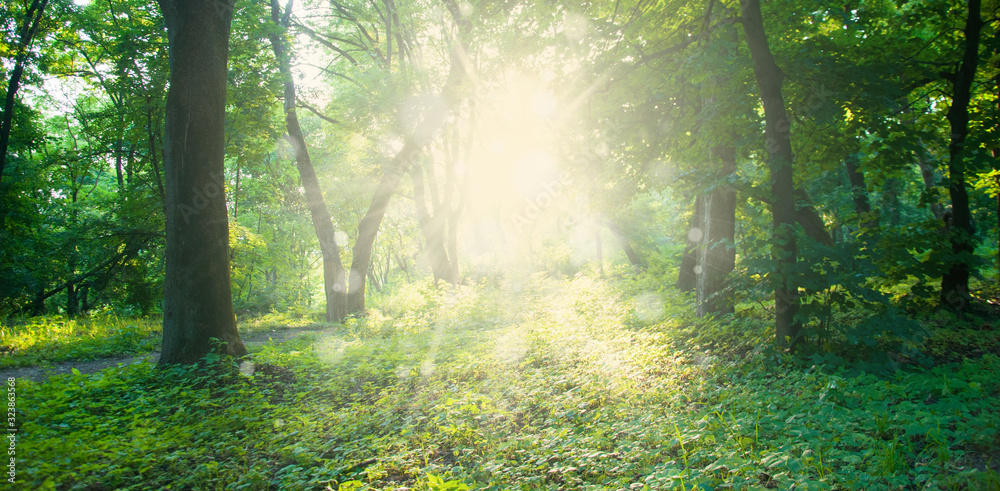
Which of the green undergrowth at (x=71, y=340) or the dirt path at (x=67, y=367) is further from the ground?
the green undergrowth at (x=71, y=340)

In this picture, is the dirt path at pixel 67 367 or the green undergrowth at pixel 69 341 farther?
the green undergrowth at pixel 69 341

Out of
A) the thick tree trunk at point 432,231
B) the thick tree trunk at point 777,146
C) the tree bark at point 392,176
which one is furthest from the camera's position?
the thick tree trunk at point 432,231

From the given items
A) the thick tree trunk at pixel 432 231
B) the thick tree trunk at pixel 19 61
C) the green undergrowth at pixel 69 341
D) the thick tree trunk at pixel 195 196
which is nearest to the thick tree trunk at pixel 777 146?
the thick tree trunk at pixel 195 196

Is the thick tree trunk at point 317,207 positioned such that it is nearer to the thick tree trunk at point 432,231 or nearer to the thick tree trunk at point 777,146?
the thick tree trunk at point 432,231

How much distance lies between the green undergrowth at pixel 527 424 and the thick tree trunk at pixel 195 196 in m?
0.65

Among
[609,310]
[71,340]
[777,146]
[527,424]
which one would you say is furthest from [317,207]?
[777,146]

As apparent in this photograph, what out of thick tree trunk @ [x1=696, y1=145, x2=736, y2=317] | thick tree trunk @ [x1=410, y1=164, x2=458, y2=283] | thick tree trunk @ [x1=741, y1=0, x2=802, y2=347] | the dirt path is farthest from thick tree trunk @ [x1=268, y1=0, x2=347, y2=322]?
thick tree trunk @ [x1=741, y1=0, x2=802, y2=347]

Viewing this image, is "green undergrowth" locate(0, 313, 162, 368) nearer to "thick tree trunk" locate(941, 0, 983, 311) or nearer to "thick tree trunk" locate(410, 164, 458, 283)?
"thick tree trunk" locate(410, 164, 458, 283)

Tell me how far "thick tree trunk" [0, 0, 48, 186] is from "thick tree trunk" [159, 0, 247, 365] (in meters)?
10.5

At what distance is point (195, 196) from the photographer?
6.81 m

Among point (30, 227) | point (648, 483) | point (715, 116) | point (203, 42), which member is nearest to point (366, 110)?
point (203, 42)

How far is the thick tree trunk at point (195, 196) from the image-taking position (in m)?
6.68

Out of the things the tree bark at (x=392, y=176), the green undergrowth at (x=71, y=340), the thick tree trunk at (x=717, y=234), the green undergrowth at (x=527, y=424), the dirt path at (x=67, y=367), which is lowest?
the green undergrowth at (x=527, y=424)

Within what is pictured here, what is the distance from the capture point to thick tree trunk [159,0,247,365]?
21.9 ft
